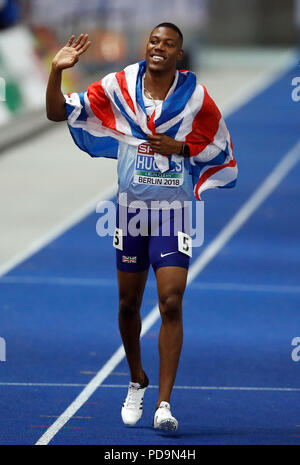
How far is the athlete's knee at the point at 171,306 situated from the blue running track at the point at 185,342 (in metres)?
0.72

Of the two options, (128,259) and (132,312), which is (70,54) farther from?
(132,312)

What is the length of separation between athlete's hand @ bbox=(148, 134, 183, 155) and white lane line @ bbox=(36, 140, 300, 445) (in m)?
1.80

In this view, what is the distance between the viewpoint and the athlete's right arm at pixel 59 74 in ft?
24.6

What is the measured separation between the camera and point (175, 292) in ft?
24.6

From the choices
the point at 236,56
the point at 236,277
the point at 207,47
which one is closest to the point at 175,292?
the point at 236,277

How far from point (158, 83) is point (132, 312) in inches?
56.0

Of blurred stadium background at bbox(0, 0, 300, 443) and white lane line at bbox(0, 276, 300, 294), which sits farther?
blurred stadium background at bbox(0, 0, 300, 443)

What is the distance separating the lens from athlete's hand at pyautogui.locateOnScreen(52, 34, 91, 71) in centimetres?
750

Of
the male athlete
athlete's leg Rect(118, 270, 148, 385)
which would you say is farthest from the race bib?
athlete's leg Rect(118, 270, 148, 385)

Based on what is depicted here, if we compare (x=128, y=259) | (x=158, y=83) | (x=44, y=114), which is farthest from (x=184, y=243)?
(x=44, y=114)

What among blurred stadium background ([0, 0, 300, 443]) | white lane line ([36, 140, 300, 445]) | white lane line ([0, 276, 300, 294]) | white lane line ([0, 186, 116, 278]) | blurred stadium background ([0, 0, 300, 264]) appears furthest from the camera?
blurred stadium background ([0, 0, 300, 264])

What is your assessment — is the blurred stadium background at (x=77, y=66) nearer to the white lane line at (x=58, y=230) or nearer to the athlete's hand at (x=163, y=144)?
the white lane line at (x=58, y=230)

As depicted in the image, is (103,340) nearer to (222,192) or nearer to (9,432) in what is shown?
(9,432)

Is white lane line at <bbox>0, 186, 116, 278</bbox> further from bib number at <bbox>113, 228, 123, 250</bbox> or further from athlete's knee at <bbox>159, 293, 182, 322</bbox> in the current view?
athlete's knee at <bbox>159, 293, 182, 322</bbox>
